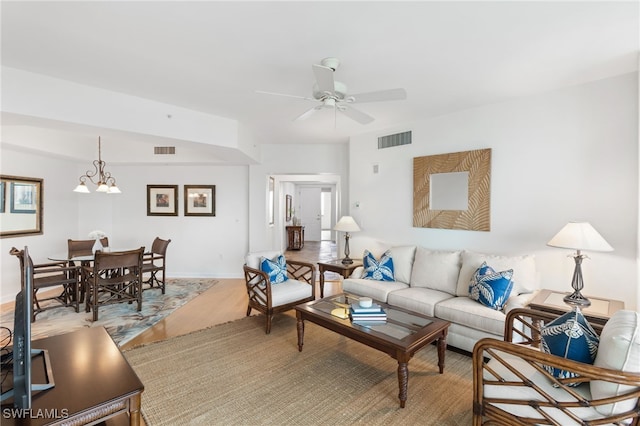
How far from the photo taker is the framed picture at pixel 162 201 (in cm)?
613

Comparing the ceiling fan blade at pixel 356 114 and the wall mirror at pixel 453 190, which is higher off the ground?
the ceiling fan blade at pixel 356 114

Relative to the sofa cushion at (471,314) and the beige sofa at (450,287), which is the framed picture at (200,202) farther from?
the sofa cushion at (471,314)

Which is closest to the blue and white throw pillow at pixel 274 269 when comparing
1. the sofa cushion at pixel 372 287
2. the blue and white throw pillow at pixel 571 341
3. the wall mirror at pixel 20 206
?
the sofa cushion at pixel 372 287

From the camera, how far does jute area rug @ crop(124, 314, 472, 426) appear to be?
2.09 metres

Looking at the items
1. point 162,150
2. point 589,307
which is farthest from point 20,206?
point 589,307

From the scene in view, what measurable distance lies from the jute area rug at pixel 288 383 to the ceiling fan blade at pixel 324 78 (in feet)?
7.92

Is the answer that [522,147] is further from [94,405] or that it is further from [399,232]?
[94,405]

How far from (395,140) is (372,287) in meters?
2.30

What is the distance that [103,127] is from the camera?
130 inches

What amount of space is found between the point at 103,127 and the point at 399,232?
4.03 meters

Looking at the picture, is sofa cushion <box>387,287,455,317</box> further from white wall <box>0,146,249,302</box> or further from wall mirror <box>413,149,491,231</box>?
white wall <box>0,146,249,302</box>

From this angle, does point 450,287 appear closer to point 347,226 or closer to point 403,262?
point 403,262

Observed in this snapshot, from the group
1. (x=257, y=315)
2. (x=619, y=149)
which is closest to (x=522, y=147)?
(x=619, y=149)

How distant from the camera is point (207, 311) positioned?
165 inches
